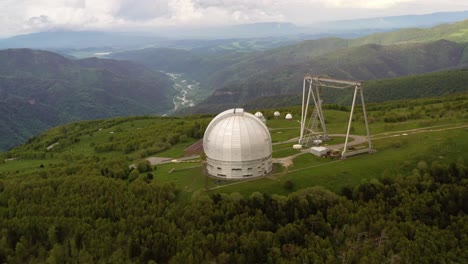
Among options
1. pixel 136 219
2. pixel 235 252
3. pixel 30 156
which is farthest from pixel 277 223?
pixel 30 156

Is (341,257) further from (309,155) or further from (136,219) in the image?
(309,155)

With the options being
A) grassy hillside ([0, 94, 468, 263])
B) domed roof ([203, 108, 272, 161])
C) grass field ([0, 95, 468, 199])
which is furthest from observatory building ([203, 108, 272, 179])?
grassy hillside ([0, 94, 468, 263])

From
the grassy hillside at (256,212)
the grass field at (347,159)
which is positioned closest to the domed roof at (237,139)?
the grass field at (347,159)

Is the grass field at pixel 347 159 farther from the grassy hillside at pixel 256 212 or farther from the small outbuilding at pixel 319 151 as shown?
the small outbuilding at pixel 319 151

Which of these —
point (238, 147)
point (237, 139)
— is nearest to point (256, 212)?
point (238, 147)

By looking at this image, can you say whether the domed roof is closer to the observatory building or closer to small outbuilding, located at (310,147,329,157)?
the observatory building

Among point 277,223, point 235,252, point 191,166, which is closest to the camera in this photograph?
point 235,252
